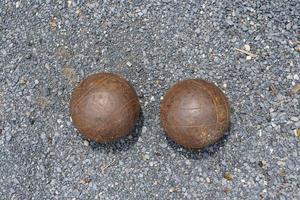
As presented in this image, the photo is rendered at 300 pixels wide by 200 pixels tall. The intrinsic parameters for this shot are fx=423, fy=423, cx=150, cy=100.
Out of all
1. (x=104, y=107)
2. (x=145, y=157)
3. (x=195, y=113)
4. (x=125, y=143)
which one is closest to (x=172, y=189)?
(x=145, y=157)

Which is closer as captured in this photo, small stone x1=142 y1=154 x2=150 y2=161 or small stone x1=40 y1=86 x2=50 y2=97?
small stone x1=142 y1=154 x2=150 y2=161

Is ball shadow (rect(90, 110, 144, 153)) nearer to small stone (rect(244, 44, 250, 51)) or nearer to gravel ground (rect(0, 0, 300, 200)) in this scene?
gravel ground (rect(0, 0, 300, 200))

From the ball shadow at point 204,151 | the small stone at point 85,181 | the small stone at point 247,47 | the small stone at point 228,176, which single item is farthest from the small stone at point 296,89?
the small stone at point 85,181

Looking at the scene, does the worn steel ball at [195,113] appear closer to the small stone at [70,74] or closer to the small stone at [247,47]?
the small stone at [247,47]

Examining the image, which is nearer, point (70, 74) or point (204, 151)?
point (204, 151)

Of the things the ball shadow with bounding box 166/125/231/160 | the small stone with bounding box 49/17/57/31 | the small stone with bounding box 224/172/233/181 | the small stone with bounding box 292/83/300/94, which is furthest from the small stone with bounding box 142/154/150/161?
the small stone with bounding box 49/17/57/31

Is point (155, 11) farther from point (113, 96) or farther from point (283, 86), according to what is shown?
point (283, 86)

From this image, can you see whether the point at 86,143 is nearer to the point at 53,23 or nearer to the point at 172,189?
the point at 172,189
